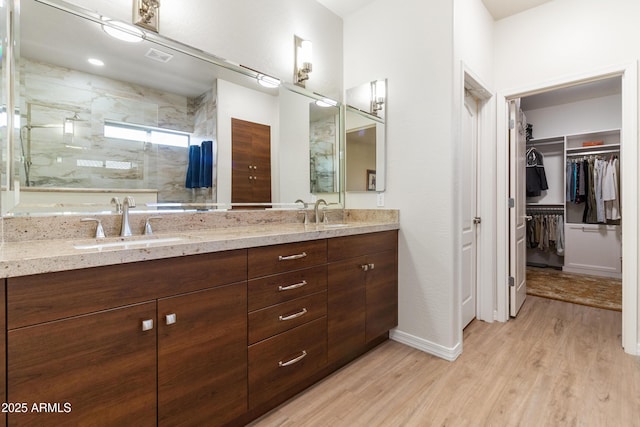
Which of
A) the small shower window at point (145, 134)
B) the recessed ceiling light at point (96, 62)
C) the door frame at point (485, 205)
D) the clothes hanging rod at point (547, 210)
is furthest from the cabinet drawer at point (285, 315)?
the clothes hanging rod at point (547, 210)

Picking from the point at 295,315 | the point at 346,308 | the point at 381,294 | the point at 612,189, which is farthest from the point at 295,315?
the point at 612,189

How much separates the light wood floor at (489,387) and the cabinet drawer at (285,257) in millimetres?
767

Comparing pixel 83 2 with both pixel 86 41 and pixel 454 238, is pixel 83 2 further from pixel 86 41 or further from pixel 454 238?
pixel 454 238

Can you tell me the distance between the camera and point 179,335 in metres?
1.19

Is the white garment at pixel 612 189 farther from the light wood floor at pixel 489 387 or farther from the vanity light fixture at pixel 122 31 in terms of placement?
the vanity light fixture at pixel 122 31

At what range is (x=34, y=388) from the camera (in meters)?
0.90

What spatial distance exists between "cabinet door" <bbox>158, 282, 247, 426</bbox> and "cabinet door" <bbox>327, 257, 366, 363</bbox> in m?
0.62

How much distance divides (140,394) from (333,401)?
1.03m

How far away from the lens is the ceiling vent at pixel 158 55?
1.67m

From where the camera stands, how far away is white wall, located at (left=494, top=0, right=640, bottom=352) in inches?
87.5

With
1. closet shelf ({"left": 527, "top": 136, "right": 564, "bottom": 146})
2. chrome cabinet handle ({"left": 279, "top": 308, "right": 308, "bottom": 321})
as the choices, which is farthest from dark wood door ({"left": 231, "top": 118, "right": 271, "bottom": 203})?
closet shelf ({"left": 527, "top": 136, "right": 564, "bottom": 146})

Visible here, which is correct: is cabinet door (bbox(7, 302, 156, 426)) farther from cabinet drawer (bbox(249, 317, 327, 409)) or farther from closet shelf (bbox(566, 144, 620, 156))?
closet shelf (bbox(566, 144, 620, 156))

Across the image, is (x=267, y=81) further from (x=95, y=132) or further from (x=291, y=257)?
(x=291, y=257)

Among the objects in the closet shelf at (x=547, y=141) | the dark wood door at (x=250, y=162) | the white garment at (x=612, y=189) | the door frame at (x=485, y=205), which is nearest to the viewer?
the dark wood door at (x=250, y=162)
